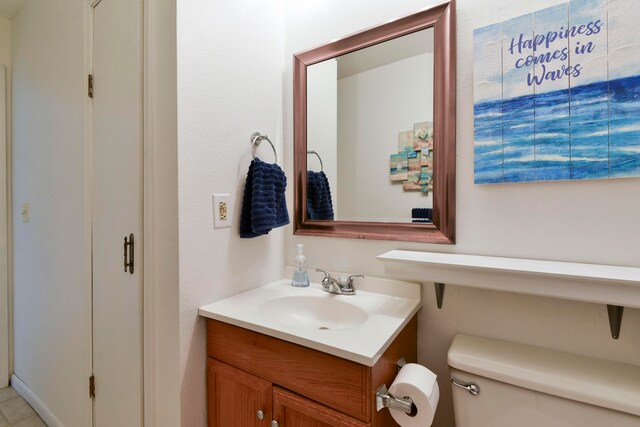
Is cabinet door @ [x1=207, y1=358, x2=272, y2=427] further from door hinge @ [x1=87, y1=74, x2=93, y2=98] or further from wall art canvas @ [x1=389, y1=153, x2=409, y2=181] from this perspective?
door hinge @ [x1=87, y1=74, x2=93, y2=98]

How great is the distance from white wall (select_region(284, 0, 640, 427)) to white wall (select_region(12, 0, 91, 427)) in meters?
1.32

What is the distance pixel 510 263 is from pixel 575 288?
158 mm

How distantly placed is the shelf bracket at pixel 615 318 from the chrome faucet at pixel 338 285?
74cm

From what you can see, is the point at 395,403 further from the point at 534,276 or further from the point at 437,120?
the point at 437,120

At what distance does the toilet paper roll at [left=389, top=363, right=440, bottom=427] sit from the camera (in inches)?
29.0

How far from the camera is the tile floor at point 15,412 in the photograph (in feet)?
5.32

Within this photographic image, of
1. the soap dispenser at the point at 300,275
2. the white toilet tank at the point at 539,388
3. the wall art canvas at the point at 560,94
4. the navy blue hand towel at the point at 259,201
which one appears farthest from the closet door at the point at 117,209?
the wall art canvas at the point at 560,94

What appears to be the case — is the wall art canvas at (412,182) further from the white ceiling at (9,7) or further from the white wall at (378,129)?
the white ceiling at (9,7)

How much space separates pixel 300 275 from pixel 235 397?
503 mm

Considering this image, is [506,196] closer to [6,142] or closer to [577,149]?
[577,149]

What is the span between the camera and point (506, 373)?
792 mm

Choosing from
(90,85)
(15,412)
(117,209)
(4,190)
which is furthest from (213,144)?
(15,412)

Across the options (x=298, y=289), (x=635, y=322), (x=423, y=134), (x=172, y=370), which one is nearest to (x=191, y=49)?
(x=423, y=134)

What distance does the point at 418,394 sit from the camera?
74 centimetres
